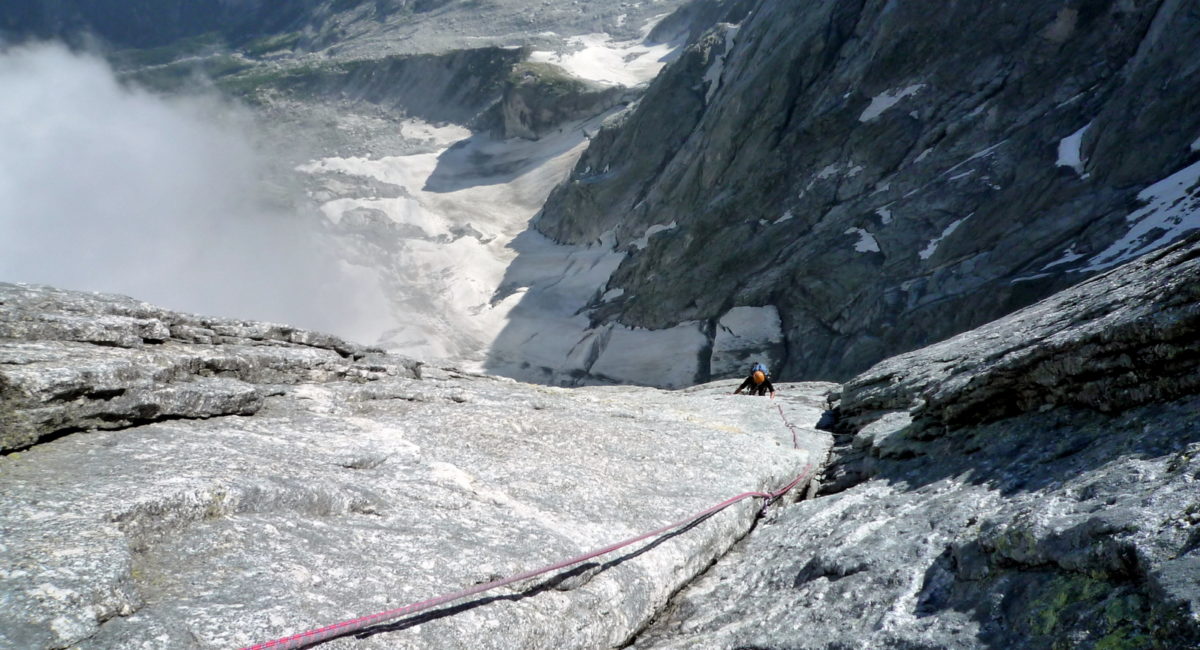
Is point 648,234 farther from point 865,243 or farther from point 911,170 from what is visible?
point 911,170

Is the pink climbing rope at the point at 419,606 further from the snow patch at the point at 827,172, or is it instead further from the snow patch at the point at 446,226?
the snow patch at the point at 446,226

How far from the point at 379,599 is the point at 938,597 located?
4686 mm

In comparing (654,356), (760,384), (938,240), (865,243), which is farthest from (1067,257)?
(654,356)

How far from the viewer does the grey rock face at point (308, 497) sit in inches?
Answer: 228

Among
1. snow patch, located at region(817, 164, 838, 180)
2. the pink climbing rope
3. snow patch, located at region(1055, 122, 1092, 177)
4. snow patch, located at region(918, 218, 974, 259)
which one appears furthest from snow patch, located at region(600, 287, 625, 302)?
the pink climbing rope

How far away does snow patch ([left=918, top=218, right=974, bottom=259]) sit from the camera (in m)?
43.0

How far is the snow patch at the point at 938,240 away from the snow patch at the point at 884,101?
39.1ft

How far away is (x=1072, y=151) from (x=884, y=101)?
562 inches

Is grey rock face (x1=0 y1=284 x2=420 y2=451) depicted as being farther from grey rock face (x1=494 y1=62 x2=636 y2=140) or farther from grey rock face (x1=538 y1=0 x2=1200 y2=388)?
grey rock face (x1=494 y1=62 x2=636 y2=140)

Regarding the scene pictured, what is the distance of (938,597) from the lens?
239 inches

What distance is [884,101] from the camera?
51.7 meters

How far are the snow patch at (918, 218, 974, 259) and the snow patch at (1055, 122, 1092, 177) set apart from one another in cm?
541

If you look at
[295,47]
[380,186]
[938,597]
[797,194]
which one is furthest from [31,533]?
[295,47]

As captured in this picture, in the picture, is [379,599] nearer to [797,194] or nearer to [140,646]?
[140,646]
